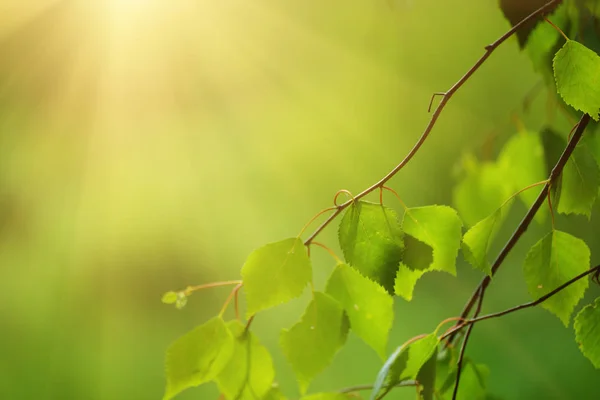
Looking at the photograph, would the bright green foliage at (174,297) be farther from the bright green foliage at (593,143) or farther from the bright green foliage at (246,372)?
the bright green foliage at (593,143)

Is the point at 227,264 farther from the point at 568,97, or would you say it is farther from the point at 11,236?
the point at 568,97

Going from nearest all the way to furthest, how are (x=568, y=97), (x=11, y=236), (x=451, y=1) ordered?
(x=568, y=97) → (x=11, y=236) → (x=451, y=1)

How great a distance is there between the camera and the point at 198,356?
1.21 ft

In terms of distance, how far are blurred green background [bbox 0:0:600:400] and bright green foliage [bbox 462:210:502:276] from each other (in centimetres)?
45

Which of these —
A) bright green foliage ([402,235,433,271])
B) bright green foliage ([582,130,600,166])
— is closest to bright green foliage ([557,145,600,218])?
bright green foliage ([582,130,600,166])

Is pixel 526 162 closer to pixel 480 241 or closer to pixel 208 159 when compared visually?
pixel 480 241

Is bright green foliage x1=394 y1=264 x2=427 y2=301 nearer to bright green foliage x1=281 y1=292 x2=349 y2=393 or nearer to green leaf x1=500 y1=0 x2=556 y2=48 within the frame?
bright green foliage x1=281 y1=292 x2=349 y2=393

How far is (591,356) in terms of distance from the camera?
1.17 ft

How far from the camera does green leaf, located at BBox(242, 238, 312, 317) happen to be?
1.15 ft

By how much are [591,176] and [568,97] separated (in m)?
0.08

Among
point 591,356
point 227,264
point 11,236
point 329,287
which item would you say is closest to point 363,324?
point 329,287

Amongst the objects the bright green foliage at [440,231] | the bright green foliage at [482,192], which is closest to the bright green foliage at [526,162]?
the bright green foliage at [482,192]

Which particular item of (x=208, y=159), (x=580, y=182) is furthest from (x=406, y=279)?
(x=208, y=159)

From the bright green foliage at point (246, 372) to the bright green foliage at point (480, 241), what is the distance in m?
0.15
